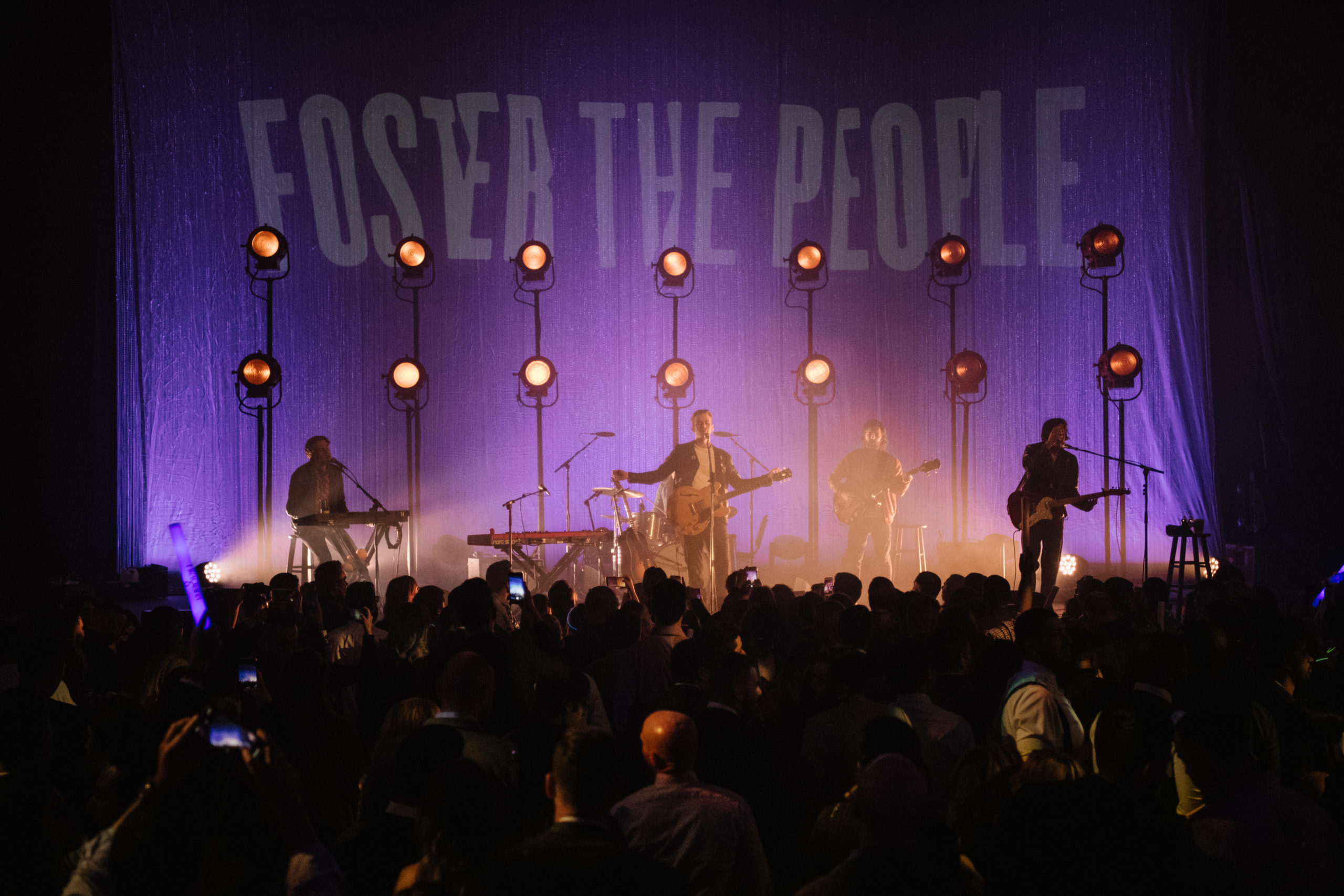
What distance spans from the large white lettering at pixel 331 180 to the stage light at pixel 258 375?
6.18 ft

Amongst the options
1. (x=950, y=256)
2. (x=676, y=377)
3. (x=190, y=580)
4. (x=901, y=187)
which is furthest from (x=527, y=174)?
(x=190, y=580)

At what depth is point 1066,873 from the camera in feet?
6.57

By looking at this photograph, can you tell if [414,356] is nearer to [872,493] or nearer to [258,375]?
[258,375]

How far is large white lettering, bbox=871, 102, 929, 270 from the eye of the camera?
11812 mm

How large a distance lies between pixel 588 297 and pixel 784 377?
2.20 metres

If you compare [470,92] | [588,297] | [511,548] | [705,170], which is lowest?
[511,548]

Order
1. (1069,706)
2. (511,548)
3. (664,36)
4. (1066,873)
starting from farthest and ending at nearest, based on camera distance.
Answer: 1. (664,36)
2. (511,548)
3. (1069,706)
4. (1066,873)

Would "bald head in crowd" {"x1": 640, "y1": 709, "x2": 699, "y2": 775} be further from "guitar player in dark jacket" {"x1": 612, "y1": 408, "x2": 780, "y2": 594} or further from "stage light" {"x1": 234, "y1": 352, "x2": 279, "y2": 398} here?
"stage light" {"x1": 234, "y1": 352, "x2": 279, "y2": 398}

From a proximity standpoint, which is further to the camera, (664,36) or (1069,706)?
(664,36)

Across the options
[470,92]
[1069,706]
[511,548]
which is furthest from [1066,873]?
[470,92]

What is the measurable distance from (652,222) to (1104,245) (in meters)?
4.40

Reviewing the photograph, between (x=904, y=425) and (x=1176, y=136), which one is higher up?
(x=1176, y=136)

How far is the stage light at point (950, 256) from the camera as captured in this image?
1094 centimetres

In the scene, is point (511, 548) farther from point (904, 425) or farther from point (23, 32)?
point (23, 32)
